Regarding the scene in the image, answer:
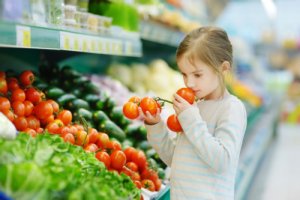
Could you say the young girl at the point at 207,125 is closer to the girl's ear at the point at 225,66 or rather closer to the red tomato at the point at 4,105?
the girl's ear at the point at 225,66

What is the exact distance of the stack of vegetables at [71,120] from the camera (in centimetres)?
203

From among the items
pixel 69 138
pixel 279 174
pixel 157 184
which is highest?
pixel 69 138

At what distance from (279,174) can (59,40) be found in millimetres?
4768

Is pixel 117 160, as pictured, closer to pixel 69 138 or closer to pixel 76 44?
pixel 69 138

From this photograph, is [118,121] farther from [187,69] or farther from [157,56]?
[157,56]

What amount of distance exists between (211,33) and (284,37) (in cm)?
1047

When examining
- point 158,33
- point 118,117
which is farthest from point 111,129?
point 158,33

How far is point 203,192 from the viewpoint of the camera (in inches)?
69.9

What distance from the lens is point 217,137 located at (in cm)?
177

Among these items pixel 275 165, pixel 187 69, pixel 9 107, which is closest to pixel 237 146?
pixel 187 69

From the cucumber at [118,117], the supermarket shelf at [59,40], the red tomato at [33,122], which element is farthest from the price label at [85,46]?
the cucumber at [118,117]

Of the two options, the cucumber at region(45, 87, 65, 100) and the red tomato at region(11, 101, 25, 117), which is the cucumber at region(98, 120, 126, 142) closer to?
the cucumber at region(45, 87, 65, 100)

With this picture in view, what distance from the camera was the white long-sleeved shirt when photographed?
1.72 m

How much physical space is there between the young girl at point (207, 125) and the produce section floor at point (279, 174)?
2650 mm
